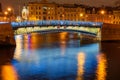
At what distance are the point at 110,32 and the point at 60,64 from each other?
25674 mm

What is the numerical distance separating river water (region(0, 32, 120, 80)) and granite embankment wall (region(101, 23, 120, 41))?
1220cm

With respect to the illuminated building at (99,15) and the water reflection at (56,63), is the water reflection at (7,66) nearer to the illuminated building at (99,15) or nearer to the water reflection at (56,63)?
the water reflection at (56,63)

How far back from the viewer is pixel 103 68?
3553 centimetres

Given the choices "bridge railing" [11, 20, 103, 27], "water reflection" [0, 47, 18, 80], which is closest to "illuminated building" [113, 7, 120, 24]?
"bridge railing" [11, 20, 103, 27]

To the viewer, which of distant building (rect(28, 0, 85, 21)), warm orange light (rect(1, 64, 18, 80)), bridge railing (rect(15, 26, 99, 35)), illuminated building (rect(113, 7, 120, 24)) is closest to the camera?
warm orange light (rect(1, 64, 18, 80))

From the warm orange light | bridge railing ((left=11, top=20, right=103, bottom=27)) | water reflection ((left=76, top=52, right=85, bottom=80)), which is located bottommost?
water reflection ((left=76, top=52, right=85, bottom=80))

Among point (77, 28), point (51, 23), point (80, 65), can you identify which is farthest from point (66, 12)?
point (80, 65)

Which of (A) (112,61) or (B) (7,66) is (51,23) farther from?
(B) (7,66)

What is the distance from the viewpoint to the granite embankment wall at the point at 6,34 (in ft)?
168

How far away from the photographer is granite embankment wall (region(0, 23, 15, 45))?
2019 inches

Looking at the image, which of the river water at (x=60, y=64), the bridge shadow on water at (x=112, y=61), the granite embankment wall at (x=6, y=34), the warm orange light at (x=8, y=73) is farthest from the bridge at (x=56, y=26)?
the warm orange light at (x=8, y=73)

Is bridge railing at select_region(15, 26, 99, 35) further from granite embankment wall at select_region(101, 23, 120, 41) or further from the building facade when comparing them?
the building facade

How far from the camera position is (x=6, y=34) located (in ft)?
172

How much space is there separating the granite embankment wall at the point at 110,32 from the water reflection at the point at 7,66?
18.5m
